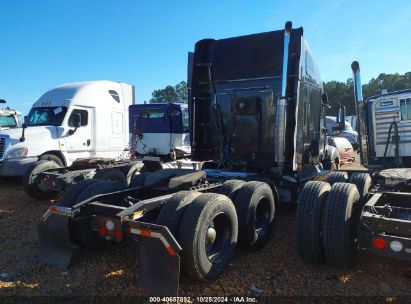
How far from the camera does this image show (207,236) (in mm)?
3854

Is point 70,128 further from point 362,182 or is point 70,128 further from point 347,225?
point 347,225

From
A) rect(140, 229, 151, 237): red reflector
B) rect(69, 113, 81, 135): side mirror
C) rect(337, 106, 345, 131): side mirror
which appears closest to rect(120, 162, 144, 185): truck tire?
rect(69, 113, 81, 135): side mirror

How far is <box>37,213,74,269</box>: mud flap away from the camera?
4258 millimetres

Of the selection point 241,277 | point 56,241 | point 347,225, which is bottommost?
point 241,277

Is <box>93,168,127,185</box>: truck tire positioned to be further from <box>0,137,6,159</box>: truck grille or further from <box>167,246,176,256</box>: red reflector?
<box>167,246,176,256</box>: red reflector

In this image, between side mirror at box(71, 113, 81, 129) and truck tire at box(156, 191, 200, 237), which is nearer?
truck tire at box(156, 191, 200, 237)

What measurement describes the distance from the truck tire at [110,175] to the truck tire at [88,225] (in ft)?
7.33

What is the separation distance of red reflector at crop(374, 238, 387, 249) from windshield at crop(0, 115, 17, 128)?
47.8 ft

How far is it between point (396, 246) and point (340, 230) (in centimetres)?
58

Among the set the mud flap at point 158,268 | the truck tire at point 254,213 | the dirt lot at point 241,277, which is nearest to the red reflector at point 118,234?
the mud flap at point 158,268

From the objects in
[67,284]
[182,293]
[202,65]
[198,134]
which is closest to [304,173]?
[198,134]

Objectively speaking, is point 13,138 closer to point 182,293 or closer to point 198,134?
point 198,134

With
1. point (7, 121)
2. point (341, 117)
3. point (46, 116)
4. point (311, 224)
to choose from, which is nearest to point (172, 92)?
point (7, 121)

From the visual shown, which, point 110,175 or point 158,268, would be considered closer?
point 158,268
